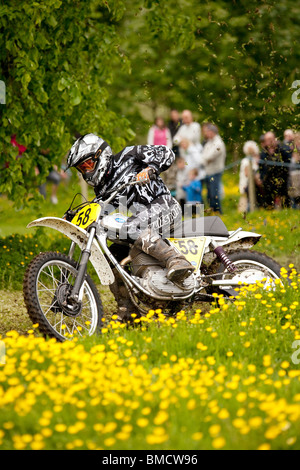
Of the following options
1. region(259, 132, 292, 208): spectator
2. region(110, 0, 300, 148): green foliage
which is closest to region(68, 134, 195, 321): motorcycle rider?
region(110, 0, 300, 148): green foliage

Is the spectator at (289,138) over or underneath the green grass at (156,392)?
over

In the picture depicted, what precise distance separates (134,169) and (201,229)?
91 cm

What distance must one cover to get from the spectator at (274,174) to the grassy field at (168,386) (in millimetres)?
4803

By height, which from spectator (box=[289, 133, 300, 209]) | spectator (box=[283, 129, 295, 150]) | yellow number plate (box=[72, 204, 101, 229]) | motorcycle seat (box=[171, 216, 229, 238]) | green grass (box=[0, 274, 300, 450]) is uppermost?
spectator (box=[283, 129, 295, 150])

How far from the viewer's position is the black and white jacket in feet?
19.7

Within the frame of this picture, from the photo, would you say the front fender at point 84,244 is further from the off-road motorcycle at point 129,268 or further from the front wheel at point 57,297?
the front wheel at point 57,297

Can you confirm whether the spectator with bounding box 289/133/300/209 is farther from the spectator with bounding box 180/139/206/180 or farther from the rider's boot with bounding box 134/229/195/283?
the rider's boot with bounding box 134/229/195/283

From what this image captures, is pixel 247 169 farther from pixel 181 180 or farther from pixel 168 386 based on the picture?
pixel 168 386

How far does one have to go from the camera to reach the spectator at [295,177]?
9755 mm

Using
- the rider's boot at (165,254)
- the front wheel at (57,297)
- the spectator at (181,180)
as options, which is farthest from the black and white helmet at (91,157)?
the spectator at (181,180)

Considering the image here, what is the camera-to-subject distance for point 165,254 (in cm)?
581

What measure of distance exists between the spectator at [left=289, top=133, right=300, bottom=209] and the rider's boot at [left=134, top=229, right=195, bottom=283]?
428 cm

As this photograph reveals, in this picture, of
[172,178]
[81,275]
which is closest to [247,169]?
[172,178]

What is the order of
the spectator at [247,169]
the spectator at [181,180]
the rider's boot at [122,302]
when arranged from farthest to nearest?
the spectator at [181,180], the spectator at [247,169], the rider's boot at [122,302]
